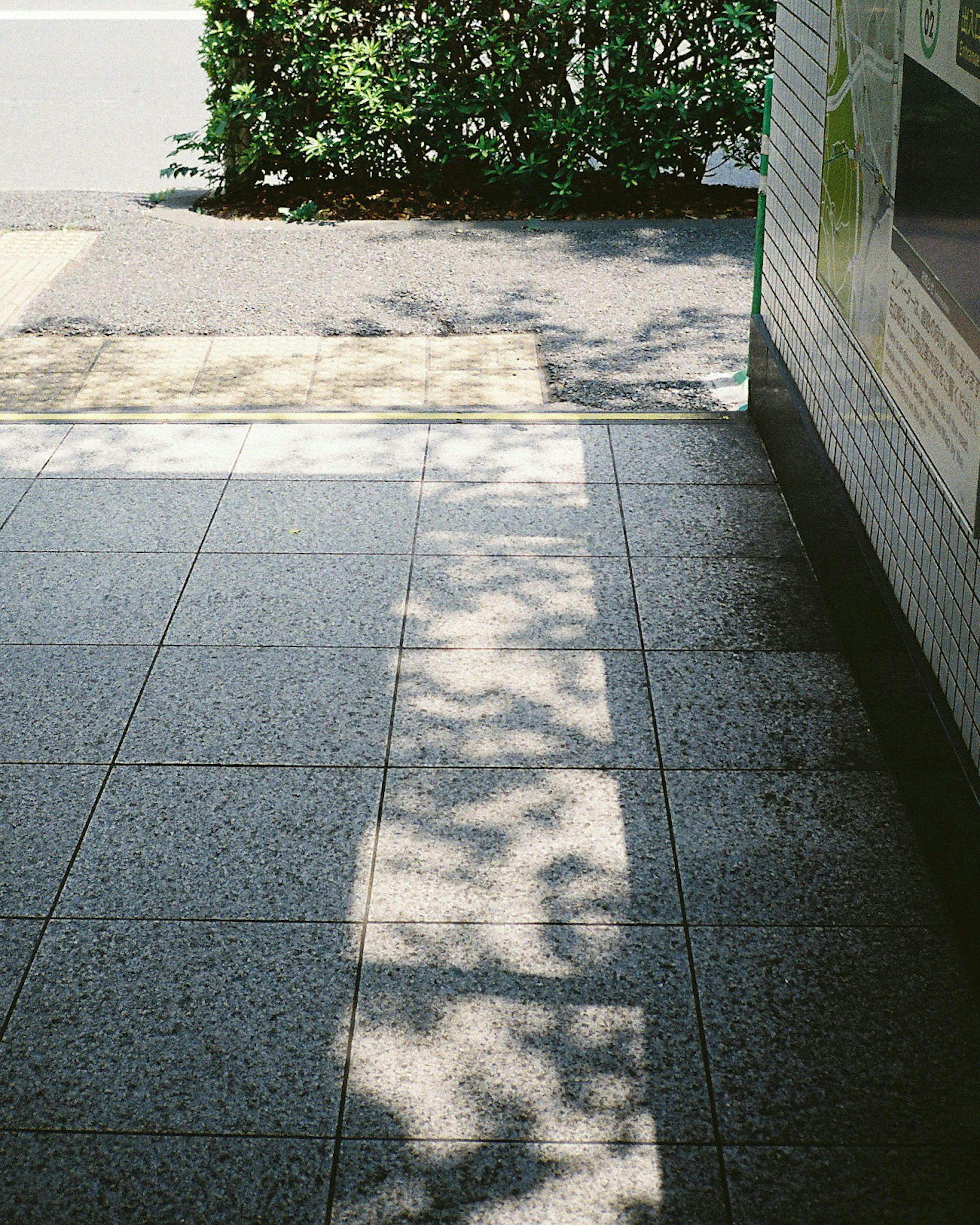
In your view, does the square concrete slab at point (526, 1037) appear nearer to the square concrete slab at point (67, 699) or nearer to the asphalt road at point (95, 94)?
the square concrete slab at point (67, 699)

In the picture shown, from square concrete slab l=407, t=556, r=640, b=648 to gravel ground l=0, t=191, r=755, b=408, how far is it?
84.7 inches

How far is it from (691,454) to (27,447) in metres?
3.32

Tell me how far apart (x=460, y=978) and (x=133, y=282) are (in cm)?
732

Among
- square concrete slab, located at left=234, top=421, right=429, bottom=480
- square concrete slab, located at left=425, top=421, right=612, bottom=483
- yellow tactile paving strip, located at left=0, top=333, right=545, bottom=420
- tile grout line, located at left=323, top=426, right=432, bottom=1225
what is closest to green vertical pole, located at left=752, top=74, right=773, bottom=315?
square concrete slab, located at left=425, top=421, right=612, bottom=483

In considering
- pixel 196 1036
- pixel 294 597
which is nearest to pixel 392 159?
pixel 294 597

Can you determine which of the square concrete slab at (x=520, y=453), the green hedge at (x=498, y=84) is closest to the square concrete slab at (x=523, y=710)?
the square concrete slab at (x=520, y=453)

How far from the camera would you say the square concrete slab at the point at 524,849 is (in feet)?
12.4

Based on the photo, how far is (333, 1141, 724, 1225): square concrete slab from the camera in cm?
290

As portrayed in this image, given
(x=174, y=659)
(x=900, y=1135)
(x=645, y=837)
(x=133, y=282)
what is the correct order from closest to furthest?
(x=900, y=1135)
(x=645, y=837)
(x=174, y=659)
(x=133, y=282)

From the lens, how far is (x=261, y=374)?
793 cm

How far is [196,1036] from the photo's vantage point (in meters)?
3.35

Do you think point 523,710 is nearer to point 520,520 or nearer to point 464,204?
point 520,520

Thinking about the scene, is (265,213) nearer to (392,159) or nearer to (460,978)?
(392,159)

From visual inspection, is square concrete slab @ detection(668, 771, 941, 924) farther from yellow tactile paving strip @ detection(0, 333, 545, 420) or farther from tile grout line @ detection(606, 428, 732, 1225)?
yellow tactile paving strip @ detection(0, 333, 545, 420)
